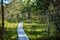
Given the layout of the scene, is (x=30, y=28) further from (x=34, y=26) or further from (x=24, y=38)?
(x=24, y=38)

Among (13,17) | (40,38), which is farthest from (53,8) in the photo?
(13,17)

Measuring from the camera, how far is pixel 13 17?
23.2 feet

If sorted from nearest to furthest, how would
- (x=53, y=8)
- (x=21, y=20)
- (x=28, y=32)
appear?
1. (x=53, y=8)
2. (x=28, y=32)
3. (x=21, y=20)

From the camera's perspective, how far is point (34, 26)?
21.6 ft

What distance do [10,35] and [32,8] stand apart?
117 centimetres

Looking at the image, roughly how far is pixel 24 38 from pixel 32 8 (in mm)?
1070

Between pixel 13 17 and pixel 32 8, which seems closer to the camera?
pixel 32 8

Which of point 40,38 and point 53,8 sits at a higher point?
point 53,8

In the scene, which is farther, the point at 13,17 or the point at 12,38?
the point at 13,17

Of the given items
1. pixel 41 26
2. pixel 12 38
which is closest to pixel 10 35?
pixel 12 38

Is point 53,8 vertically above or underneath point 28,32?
above

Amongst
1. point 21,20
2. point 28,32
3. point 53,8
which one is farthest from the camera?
point 21,20

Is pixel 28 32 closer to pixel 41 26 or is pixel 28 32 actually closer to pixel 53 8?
pixel 41 26

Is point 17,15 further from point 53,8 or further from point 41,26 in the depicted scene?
point 53,8
